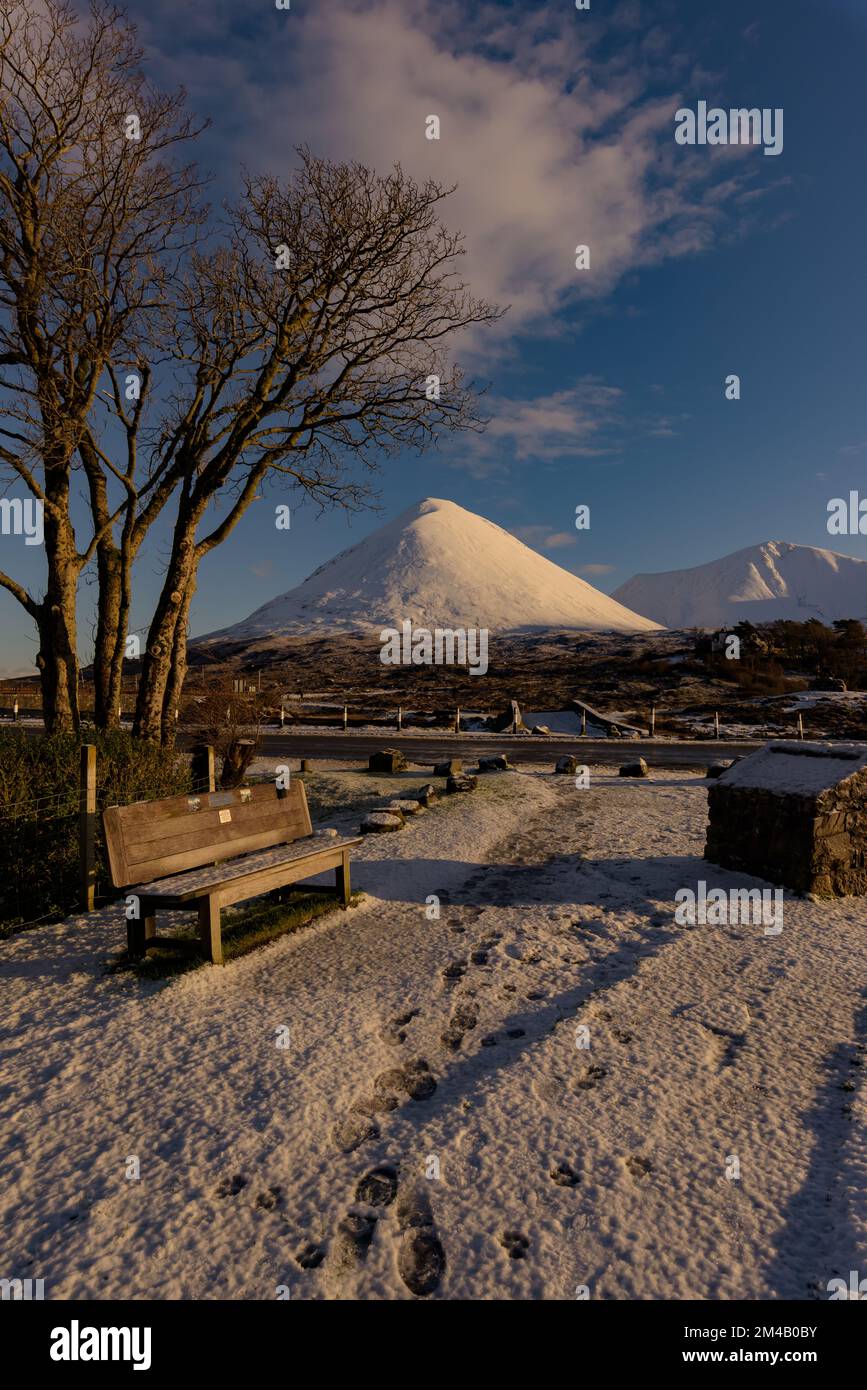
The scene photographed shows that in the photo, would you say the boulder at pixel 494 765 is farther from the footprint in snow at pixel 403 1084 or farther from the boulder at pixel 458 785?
the footprint in snow at pixel 403 1084

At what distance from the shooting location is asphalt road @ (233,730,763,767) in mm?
19078

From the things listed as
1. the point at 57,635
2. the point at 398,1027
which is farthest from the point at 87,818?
the point at 57,635

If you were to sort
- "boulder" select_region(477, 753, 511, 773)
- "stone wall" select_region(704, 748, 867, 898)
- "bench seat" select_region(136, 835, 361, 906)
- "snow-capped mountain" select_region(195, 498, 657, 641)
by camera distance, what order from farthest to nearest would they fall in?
"snow-capped mountain" select_region(195, 498, 657, 641) → "boulder" select_region(477, 753, 511, 773) → "stone wall" select_region(704, 748, 867, 898) → "bench seat" select_region(136, 835, 361, 906)

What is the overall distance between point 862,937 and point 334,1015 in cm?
440

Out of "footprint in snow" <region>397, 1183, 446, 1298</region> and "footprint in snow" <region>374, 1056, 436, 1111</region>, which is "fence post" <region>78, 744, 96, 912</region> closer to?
"footprint in snow" <region>374, 1056, 436, 1111</region>

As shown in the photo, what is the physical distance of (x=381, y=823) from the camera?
378 inches

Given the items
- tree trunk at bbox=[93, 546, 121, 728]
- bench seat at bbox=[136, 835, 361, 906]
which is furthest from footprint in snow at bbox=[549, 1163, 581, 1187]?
tree trunk at bbox=[93, 546, 121, 728]

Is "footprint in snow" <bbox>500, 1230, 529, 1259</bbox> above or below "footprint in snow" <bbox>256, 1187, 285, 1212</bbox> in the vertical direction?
below

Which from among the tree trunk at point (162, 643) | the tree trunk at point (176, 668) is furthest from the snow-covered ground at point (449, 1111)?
the tree trunk at point (176, 668)

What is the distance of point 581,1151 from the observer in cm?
317

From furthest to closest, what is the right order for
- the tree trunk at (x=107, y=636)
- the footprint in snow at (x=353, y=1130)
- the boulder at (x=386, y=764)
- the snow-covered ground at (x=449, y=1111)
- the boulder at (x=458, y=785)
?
the boulder at (x=386, y=764)
the boulder at (x=458, y=785)
the tree trunk at (x=107, y=636)
the footprint in snow at (x=353, y=1130)
the snow-covered ground at (x=449, y=1111)

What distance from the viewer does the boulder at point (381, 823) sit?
31.4 feet

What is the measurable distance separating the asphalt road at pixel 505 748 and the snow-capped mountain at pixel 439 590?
299ft

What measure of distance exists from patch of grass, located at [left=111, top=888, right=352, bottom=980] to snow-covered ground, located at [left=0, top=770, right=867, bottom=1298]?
15 centimetres
